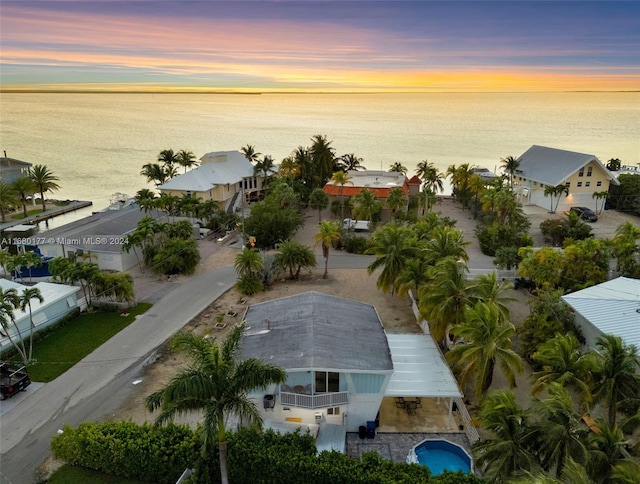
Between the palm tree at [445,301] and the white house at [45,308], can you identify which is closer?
the palm tree at [445,301]

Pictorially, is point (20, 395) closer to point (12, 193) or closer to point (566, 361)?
point (566, 361)

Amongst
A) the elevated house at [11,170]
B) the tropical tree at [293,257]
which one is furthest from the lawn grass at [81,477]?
the elevated house at [11,170]

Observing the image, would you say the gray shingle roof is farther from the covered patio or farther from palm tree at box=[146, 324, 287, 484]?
palm tree at box=[146, 324, 287, 484]

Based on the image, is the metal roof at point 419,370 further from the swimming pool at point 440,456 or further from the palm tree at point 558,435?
the palm tree at point 558,435

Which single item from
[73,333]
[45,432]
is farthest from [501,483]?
[73,333]

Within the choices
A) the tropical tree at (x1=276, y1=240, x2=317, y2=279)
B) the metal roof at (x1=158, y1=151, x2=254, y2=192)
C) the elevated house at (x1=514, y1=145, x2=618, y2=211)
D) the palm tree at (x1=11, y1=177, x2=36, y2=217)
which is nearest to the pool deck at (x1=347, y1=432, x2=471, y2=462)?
the tropical tree at (x1=276, y1=240, x2=317, y2=279)
